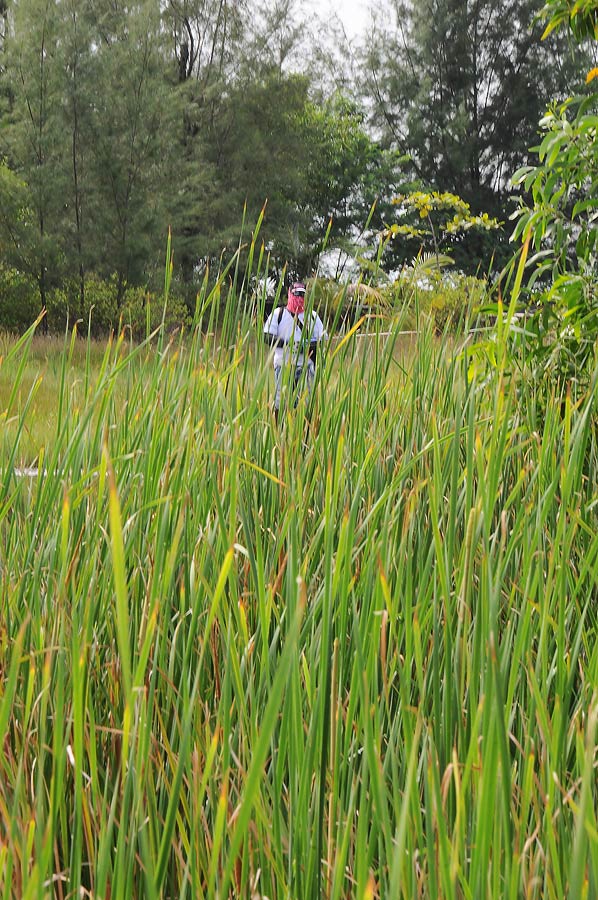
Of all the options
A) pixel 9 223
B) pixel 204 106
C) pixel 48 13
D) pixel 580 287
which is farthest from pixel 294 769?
pixel 204 106

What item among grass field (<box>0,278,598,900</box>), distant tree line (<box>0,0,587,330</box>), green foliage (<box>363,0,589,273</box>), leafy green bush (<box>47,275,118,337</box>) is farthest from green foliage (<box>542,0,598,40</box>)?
green foliage (<box>363,0,589,273</box>)

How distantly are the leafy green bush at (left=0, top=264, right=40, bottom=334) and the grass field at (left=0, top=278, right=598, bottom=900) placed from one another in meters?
16.5

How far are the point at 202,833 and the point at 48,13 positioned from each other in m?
18.4

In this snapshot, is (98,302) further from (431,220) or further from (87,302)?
(431,220)

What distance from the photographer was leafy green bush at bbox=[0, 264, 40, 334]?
1725 cm

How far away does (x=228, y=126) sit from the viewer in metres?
23.1

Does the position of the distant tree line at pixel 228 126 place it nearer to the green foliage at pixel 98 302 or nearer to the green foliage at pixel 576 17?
the green foliage at pixel 98 302

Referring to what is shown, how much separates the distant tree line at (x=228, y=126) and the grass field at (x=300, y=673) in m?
6.41

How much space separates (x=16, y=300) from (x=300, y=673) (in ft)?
59.4

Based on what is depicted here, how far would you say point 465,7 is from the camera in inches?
1145

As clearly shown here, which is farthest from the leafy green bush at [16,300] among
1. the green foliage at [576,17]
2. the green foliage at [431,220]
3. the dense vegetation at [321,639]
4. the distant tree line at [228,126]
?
the dense vegetation at [321,639]

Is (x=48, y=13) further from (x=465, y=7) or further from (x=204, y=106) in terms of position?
(x=465, y=7)

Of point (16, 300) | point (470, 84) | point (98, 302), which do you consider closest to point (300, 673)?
point (16, 300)

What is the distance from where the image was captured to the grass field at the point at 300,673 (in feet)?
2.38
